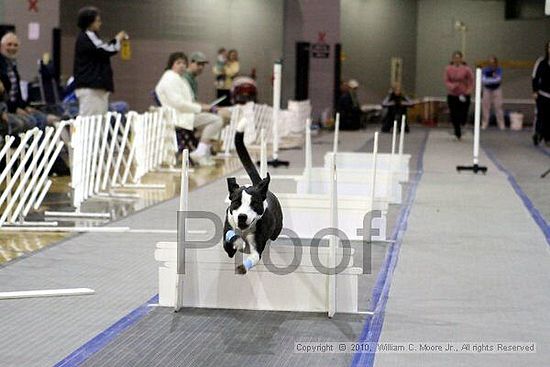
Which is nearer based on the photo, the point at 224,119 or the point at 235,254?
the point at 235,254

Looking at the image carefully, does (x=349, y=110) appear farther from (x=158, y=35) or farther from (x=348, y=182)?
(x=348, y=182)

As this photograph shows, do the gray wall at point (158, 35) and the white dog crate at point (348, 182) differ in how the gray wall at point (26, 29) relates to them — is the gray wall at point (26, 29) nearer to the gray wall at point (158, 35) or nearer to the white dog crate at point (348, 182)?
the gray wall at point (158, 35)

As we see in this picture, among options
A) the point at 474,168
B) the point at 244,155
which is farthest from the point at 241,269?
the point at 474,168

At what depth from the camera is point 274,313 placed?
5121 millimetres

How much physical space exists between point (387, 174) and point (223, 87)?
34.0 ft

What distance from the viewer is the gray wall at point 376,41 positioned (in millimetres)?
27438

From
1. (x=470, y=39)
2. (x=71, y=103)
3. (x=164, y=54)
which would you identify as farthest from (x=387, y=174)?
(x=470, y=39)

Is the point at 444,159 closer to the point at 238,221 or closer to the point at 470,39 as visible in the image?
the point at 238,221

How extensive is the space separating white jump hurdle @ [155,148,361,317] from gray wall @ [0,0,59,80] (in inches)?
520

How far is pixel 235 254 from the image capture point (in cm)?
511

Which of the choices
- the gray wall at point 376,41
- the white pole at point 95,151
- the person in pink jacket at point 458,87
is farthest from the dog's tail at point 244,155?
the gray wall at point 376,41

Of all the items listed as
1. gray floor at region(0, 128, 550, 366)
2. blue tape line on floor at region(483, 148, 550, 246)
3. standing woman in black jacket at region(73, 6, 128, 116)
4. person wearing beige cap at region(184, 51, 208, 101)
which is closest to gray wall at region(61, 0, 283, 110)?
person wearing beige cap at region(184, 51, 208, 101)

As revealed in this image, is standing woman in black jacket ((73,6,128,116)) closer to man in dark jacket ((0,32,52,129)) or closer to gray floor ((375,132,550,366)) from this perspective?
man in dark jacket ((0,32,52,129))

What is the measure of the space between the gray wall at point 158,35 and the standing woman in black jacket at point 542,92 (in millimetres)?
6692
